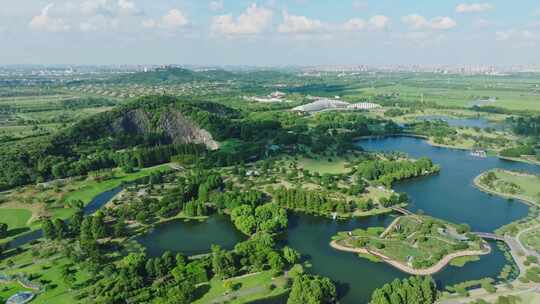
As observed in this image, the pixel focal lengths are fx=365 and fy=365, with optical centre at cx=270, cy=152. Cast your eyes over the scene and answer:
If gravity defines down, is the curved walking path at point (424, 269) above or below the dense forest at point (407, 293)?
below

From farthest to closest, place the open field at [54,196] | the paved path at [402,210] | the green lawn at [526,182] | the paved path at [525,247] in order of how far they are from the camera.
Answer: the green lawn at [526,182], the open field at [54,196], the paved path at [402,210], the paved path at [525,247]

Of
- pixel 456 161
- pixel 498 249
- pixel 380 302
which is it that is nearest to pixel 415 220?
pixel 498 249

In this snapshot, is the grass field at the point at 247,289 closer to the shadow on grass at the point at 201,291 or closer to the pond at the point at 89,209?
Result: the shadow on grass at the point at 201,291

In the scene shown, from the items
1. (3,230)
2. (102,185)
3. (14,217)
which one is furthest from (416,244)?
(14,217)

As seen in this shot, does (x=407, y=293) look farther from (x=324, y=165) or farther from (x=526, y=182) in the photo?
(x=526, y=182)

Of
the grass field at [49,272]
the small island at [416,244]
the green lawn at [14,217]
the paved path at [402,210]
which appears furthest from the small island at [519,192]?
the green lawn at [14,217]

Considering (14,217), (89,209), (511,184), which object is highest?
(511,184)

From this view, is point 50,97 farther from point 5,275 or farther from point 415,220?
point 415,220
